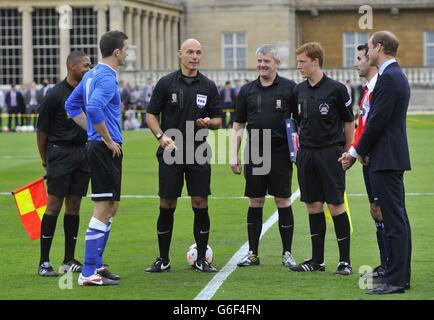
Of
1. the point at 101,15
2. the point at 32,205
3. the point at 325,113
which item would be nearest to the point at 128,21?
the point at 101,15

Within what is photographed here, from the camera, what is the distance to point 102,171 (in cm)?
1249

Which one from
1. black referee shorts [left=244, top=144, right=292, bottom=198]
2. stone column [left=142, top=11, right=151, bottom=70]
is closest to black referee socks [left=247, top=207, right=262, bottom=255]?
black referee shorts [left=244, top=144, right=292, bottom=198]

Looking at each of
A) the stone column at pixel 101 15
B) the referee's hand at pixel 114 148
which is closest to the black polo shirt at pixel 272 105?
the referee's hand at pixel 114 148

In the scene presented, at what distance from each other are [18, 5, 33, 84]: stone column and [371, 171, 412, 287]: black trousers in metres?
60.1

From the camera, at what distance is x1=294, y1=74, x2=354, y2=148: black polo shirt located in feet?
43.7

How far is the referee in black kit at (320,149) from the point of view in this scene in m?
13.3

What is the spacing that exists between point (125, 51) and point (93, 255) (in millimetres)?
1915

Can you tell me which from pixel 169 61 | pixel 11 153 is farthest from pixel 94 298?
pixel 169 61

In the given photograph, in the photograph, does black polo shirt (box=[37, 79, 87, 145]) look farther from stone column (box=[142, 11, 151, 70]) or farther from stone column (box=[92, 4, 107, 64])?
stone column (box=[142, 11, 151, 70])

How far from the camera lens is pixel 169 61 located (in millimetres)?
79562

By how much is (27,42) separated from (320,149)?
5906 centimetres

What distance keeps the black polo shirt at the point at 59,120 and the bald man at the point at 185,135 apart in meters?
0.80

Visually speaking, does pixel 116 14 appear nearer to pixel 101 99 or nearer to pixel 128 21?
pixel 128 21
